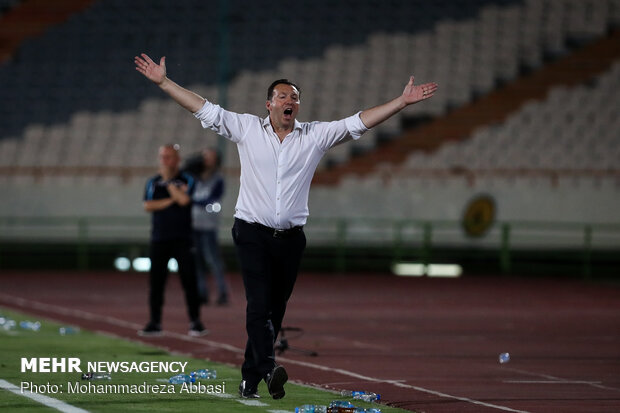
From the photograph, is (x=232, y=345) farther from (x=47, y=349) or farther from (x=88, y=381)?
(x=88, y=381)

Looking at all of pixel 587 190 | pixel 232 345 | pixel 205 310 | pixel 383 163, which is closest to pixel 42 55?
pixel 383 163

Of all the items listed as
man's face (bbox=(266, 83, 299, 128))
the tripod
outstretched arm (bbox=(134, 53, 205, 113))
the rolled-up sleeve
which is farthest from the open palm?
the tripod

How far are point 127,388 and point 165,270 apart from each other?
18.4 feet

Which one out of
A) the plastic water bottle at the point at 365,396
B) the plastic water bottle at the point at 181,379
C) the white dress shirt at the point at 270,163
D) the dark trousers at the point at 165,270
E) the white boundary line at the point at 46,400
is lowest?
the white boundary line at the point at 46,400

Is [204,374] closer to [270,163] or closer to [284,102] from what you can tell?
A: [270,163]

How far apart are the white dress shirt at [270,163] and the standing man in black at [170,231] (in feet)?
19.9

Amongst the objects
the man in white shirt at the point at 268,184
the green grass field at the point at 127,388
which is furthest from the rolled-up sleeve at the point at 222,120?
the green grass field at the point at 127,388

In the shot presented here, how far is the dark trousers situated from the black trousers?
613 cm

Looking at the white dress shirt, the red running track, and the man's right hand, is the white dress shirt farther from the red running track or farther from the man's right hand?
the red running track

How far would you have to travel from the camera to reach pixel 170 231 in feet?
50.5

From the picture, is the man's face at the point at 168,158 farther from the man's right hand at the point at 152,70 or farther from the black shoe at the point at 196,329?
the man's right hand at the point at 152,70

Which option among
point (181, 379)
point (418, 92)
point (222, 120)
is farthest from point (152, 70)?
point (181, 379)

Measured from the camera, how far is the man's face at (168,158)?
50.3 feet

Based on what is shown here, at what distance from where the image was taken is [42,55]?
37906mm
